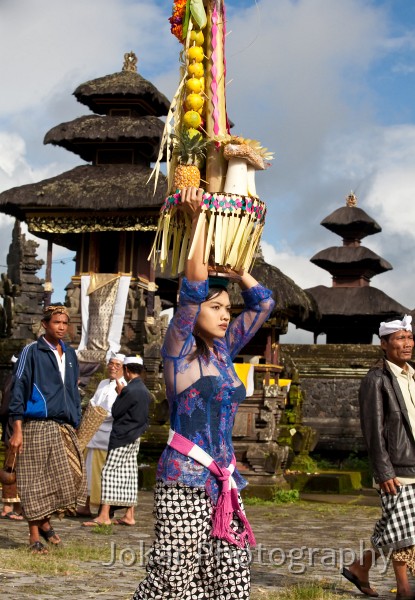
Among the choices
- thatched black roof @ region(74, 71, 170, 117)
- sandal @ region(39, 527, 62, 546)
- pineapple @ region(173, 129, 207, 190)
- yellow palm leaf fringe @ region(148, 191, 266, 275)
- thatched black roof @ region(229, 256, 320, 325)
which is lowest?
sandal @ region(39, 527, 62, 546)

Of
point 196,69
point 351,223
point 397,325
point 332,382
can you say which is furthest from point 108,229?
point 196,69

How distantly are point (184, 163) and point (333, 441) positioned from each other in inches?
731

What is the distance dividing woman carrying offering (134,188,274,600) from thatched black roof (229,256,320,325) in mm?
14712

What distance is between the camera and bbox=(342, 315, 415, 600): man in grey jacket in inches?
248

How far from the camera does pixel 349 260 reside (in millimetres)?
33188

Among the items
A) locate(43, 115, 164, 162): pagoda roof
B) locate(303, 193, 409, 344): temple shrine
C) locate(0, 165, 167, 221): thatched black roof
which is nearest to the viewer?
locate(0, 165, 167, 221): thatched black roof

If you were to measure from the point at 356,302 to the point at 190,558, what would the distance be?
90.4ft

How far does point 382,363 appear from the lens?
674cm

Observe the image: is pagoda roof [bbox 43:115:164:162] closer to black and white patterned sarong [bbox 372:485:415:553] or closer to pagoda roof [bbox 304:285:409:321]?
pagoda roof [bbox 304:285:409:321]

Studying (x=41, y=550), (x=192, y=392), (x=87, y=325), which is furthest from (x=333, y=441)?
(x=192, y=392)

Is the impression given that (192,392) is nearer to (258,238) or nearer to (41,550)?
(258,238)

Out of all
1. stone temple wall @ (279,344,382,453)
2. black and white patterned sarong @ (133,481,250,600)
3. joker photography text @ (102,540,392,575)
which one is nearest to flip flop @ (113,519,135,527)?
joker photography text @ (102,540,392,575)

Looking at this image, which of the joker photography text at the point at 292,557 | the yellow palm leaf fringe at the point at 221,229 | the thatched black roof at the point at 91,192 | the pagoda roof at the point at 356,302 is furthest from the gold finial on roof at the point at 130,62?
the yellow palm leaf fringe at the point at 221,229

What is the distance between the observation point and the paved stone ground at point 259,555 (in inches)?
256
